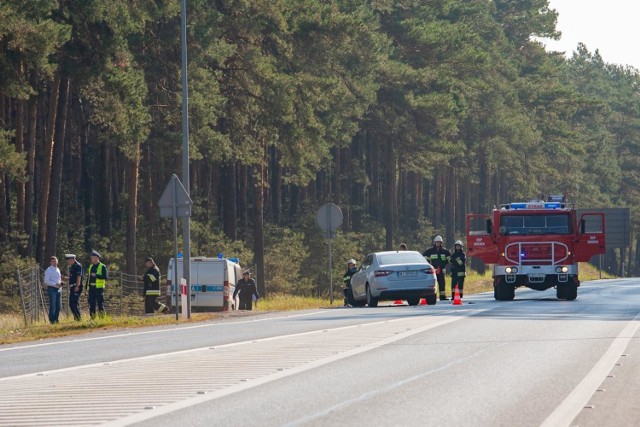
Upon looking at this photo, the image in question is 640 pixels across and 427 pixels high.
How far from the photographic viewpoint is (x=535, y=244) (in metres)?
37.8

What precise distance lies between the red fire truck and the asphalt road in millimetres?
11109

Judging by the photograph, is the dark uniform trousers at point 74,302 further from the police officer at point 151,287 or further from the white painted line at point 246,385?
the white painted line at point 246,385

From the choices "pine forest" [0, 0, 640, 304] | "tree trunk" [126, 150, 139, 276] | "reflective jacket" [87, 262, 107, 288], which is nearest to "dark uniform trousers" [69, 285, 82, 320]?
"reflective jacket" [87, 262, 107, 288]

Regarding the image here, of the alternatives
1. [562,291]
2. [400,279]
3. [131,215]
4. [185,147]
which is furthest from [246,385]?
[131,215]

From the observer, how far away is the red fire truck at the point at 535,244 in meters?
37.8

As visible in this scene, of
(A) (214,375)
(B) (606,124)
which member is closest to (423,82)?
(A) (214,375)

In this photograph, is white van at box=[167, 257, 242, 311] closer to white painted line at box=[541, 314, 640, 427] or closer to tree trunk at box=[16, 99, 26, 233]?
tree trunk at box=[16, 99, 26, 233]

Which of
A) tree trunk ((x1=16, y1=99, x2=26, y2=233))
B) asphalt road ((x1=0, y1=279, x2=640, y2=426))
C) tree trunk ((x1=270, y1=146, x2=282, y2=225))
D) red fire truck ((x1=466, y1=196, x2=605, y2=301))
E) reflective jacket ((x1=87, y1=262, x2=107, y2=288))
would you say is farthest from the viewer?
tree trunk ((x1=270, y1=146, x2=282, y2=225))

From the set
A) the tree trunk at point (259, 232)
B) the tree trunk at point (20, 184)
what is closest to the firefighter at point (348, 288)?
the tree trunk at point (20, 184)

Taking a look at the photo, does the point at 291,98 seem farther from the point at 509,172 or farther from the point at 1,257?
the point at 509,172

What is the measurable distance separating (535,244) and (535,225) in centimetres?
56

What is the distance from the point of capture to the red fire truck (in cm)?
3778

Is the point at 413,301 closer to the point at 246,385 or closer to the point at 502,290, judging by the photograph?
the point at 502,290

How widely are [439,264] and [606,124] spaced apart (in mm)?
128888
